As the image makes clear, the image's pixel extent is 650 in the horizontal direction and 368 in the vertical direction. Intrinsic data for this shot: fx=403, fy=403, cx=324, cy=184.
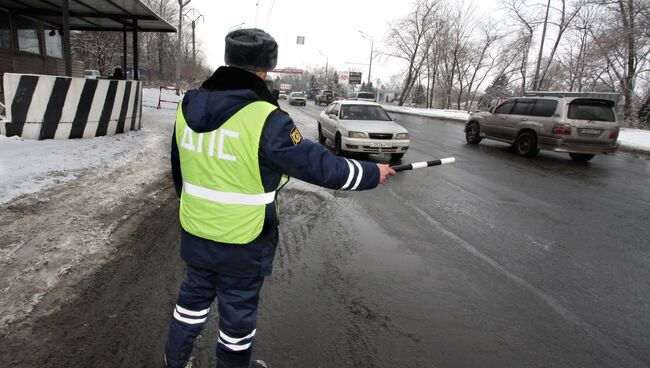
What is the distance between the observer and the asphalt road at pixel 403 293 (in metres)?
2.60

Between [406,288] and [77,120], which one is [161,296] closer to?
[406,288]

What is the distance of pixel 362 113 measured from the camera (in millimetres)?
11273

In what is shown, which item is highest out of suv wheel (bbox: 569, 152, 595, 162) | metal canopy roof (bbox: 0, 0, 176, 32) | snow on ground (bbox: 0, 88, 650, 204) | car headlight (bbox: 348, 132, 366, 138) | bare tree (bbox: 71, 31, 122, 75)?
bare tree (bbox: 71, 31, 122, 75)

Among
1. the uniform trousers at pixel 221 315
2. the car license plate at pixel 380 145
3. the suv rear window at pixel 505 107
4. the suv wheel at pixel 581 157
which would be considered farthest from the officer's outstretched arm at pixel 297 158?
the suv rear window at pixel 505 107

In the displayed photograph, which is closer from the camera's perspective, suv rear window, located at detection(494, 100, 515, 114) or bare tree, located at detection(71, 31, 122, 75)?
suv rear window, located at detection(494, 100, 515, 114)

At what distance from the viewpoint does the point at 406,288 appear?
3.56m

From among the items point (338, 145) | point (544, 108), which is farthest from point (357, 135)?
point (544, 108)

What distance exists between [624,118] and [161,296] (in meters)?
30.4

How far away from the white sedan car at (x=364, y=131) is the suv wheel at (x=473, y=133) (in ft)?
17.7

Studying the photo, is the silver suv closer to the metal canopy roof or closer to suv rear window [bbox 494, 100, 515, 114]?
suv rear window [bbox 494, 100, 515, 114]

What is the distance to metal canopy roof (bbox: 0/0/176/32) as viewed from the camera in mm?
10453

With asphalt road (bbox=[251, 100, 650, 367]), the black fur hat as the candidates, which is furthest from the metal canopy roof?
the black fur hat

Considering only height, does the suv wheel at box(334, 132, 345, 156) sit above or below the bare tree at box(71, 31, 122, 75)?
below

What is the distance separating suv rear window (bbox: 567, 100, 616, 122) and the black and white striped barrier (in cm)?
1189
